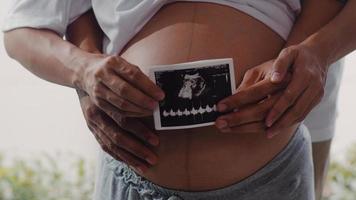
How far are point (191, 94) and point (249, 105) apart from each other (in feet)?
0.29

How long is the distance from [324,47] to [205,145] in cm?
24

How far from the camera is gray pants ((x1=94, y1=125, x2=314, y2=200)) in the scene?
3.25ft

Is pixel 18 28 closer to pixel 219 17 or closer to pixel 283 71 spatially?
pixel 219 17

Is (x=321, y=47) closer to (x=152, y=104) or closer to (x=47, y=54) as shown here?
(x=152, y=104)

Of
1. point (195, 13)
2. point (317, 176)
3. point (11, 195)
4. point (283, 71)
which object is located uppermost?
point (195, 13)

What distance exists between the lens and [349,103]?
2047 mm

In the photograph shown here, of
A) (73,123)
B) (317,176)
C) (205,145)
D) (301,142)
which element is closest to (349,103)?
(317,176)

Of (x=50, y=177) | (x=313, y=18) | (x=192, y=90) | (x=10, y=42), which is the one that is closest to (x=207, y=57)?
(x=192, y=90)

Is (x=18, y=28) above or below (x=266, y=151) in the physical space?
above

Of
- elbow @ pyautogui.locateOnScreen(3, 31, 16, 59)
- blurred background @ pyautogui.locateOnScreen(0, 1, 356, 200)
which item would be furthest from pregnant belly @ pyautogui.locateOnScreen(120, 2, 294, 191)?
blurred background @ pyautogui.locateOnScreen(0, 1, 356, 200)

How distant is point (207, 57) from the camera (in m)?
1.00

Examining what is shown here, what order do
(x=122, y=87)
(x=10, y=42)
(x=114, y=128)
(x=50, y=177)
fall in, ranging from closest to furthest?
(x=122, y=87), (x=114, y=128), (x=10, y=42), (x=50, y=177)

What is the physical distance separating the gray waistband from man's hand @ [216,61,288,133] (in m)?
0.10

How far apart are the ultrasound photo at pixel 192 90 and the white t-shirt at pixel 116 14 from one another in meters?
0.18
